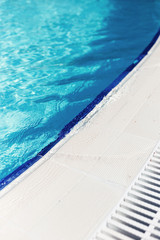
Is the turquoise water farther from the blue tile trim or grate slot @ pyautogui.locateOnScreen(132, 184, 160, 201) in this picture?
grate slot @ pyautogui.locateOnScreen(132, 184, 160, 201)

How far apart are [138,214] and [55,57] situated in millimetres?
4279

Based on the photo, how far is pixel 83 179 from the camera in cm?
243

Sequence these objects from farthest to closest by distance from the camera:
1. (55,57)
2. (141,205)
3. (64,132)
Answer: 1. (55,57)
2. (64,132)
3. (141,205)

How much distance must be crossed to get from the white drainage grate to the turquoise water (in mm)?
1440

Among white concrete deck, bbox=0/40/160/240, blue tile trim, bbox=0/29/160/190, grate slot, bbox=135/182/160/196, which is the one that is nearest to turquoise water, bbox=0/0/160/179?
blue tile trim, bbox=0/29/160/190

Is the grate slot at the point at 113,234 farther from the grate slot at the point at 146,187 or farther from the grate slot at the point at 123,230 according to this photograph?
the grate slot at the point at 146,187

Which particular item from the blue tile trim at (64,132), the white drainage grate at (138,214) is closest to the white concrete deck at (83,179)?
the white drainage grate at (138,214)

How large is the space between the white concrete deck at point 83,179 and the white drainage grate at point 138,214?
8cm

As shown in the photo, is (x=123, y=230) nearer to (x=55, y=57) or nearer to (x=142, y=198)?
(x=142, y=198)

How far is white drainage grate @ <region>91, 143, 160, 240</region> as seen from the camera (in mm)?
1904

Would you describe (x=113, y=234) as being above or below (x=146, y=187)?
below

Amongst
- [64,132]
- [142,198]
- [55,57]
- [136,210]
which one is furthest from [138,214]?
[55,57]

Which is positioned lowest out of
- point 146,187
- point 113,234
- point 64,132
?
point 113,234

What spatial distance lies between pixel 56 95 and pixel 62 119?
0.73 meters
